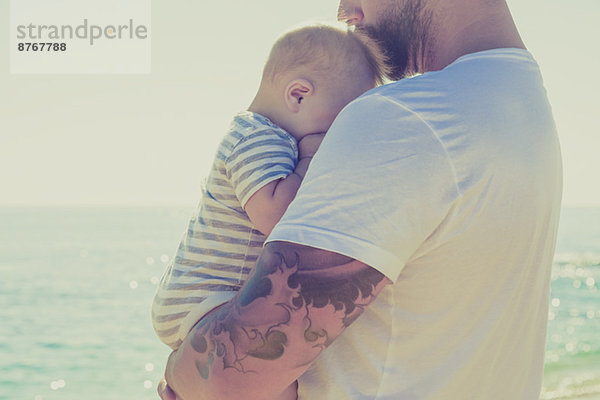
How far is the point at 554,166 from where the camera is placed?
4.93ft

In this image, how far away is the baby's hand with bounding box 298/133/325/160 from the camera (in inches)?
76.4

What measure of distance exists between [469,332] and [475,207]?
0.91ft

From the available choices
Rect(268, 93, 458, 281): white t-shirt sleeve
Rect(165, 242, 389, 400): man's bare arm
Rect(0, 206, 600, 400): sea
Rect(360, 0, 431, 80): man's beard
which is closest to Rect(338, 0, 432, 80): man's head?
Rect(360, 0, 431, 80): man's beard

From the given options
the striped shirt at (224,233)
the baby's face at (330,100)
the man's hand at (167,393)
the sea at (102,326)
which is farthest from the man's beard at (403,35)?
the sea at (102,326)

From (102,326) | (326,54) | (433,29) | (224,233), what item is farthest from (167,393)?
(102,326)

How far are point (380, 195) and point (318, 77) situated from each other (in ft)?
2.77

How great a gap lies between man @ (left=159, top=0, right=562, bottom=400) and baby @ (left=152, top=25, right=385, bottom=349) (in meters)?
0.33

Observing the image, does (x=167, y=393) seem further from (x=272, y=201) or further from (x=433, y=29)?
(x=433, y=29)

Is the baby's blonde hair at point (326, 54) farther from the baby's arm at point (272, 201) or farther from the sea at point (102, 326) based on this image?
the sea at point (102, 326)

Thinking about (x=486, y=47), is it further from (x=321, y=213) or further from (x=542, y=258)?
(x=321, y=213)

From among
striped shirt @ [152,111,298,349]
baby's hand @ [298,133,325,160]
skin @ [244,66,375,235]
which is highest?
skin @ [244,66,375,235]

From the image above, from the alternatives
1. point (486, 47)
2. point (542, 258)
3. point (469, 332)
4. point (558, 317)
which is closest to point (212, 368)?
point (469, 332)

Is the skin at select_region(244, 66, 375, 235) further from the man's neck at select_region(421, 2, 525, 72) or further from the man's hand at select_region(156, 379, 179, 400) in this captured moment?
the man's hand at select_region(156, 379, 179, 400)

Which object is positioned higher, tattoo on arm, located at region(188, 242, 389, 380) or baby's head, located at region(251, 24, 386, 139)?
baby's head, located at region(251, 24, 386, 139)
